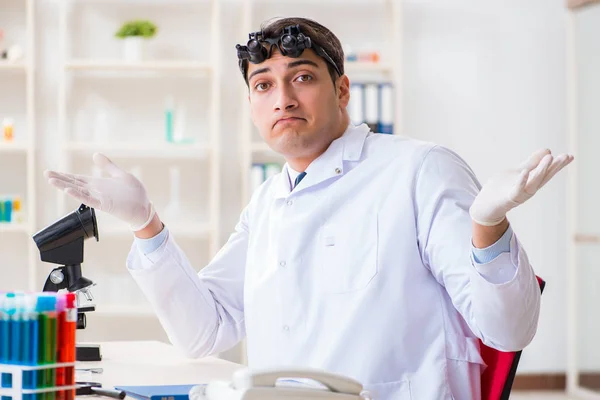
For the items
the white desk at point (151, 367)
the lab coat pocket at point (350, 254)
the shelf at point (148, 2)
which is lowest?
the white desk at point (151, 367)

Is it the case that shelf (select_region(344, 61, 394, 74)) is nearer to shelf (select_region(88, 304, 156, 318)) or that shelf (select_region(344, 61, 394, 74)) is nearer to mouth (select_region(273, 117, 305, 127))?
shelf (select_region(88, 304, 156, 318))

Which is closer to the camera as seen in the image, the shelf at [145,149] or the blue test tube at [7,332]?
the blue test tube at [7,332]

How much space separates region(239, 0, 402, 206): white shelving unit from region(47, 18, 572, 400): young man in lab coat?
2.56m

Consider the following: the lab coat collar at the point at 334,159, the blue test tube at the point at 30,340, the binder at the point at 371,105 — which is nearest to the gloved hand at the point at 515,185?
the lab coat collar at the point at 334,159

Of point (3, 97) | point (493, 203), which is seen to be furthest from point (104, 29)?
point (493, 203)

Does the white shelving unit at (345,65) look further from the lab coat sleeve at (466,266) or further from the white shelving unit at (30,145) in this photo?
the lab coat sleeve at (466,266)

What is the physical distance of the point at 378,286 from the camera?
1.73m

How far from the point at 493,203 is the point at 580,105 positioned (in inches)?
148

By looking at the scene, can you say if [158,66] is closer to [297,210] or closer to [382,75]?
[382,75]

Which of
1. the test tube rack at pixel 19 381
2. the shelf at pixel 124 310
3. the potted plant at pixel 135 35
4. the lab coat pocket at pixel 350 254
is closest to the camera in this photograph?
the test tube rack at pixel 19 381

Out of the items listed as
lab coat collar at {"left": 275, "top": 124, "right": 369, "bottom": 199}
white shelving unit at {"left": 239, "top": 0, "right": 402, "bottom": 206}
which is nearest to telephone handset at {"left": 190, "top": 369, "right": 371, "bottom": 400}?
lab coat collar at {"left": 275, "top": 124, "right": 369, "bottom": 199}

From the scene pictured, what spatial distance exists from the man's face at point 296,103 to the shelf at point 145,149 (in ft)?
8.57

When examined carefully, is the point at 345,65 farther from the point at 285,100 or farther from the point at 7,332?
the point at 7,332

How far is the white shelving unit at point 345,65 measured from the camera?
15.1 ft
